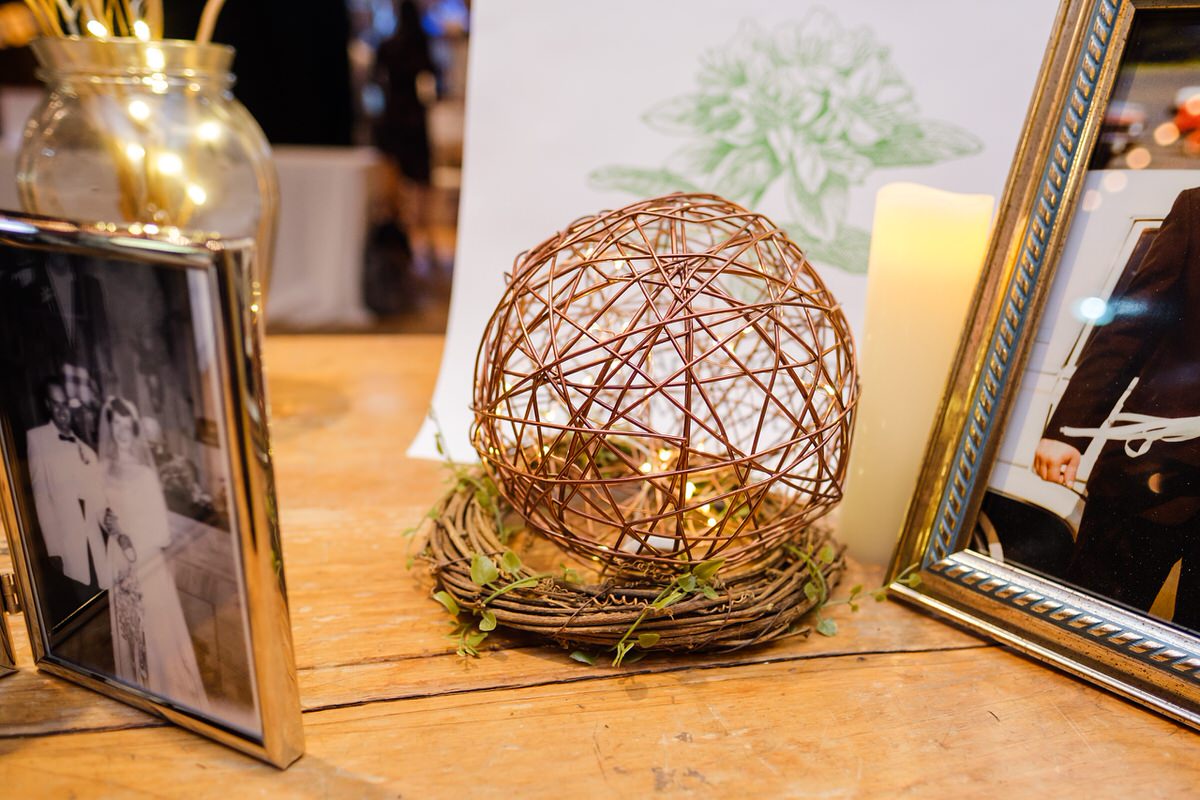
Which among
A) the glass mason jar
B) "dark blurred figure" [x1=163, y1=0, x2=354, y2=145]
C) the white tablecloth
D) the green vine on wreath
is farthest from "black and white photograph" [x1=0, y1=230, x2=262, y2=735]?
"dark blurred figure" [x1=163, y1=0, x2=354, y2=145]

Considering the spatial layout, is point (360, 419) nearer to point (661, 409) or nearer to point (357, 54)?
point (661, 409)

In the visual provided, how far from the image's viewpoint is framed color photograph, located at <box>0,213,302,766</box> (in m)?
0.35

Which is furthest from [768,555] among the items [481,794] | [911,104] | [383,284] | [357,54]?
[357,54]

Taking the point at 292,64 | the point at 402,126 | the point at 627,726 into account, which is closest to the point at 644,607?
the point at 627,726

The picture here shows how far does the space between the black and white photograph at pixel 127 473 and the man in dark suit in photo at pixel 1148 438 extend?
1.52 ft

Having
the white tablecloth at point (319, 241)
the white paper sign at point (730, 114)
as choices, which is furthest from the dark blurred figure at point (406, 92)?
the white paper sign at point (730, 114)

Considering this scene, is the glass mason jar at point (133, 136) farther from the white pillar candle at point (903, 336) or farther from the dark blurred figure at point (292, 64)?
the dark blurred figure at point (292, 64)

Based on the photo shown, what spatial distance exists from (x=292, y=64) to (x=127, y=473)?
3.76 meters

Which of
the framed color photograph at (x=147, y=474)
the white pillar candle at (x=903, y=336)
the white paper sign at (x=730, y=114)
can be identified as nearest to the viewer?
the framed color photograph at (x=147, y=474)

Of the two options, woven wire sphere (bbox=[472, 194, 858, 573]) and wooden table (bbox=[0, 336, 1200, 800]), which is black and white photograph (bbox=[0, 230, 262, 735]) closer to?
wooden table (bbox=[0, 336, 1200, 800])

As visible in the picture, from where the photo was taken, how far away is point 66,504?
43 centimetres

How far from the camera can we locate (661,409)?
2.82 feet

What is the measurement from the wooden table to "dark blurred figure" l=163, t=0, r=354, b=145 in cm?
353

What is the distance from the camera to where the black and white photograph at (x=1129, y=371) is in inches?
18.0
